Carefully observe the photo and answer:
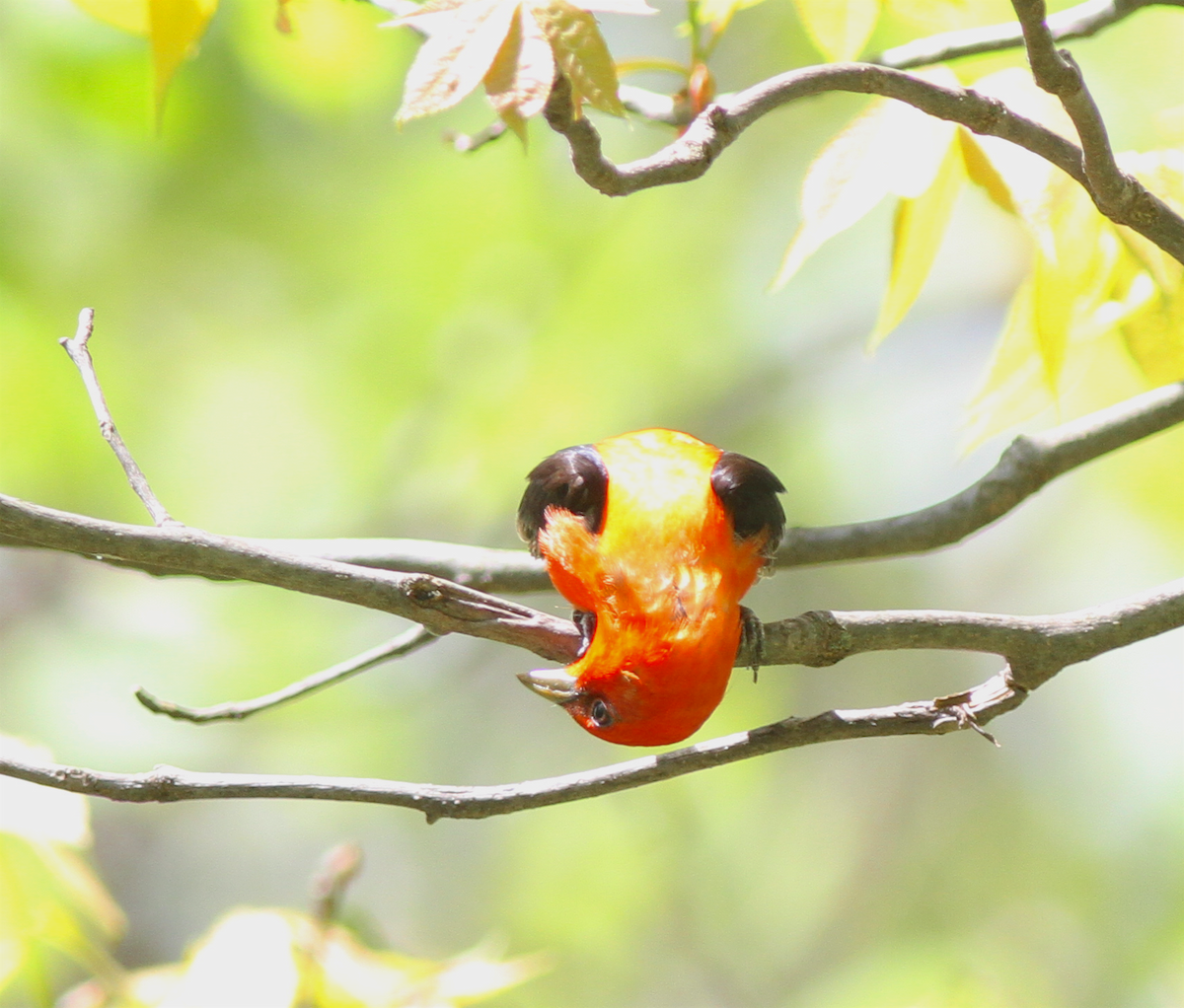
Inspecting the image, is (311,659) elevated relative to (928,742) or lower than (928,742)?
elevated

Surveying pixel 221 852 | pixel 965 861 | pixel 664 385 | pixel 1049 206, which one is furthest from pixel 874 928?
pixel 1049 206

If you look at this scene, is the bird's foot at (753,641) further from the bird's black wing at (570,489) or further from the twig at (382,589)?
the bird's black wing at (570,489)

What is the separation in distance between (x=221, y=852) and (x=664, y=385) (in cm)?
281

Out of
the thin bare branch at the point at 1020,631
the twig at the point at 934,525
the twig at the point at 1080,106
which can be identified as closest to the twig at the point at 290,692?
the twig at the point at 934,525

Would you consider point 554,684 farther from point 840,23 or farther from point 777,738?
point 840,23

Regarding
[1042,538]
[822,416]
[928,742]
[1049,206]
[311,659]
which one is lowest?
[928,742]

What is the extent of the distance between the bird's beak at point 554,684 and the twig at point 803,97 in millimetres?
531

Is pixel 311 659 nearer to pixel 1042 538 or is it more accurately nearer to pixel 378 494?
pixel 378 494

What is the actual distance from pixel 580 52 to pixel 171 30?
0.59 metres

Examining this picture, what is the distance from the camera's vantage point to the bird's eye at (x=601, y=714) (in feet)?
3.72

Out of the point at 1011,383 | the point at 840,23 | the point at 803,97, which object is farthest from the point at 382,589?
the point at 1011,383

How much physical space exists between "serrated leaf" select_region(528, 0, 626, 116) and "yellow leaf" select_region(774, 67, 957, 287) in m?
0.41

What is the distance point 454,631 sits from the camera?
102 cm

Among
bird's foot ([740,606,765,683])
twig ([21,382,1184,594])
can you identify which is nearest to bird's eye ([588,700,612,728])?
bird's foot ([740,606,765,683])
